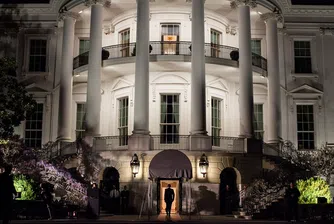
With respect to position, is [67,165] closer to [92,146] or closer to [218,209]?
[92,146]

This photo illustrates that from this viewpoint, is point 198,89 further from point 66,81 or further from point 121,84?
point 66,81

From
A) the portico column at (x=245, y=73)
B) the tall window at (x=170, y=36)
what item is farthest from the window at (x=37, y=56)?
the portico column at (x=245, y=73)

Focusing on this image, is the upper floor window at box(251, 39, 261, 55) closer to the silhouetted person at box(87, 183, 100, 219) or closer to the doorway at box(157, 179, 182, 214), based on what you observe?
the doorway at box(157, 179, 182, 214)

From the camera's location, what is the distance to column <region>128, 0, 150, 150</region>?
93.6ft

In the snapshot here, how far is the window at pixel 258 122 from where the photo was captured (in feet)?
117

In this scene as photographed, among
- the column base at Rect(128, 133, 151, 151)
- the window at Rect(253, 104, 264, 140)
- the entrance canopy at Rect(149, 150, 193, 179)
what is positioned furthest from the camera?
the window at Rect(253, 104, 264, 140)

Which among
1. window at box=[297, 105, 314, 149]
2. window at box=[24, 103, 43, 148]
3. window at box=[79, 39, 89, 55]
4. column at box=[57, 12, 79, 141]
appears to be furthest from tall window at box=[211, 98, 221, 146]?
window at box=[24, 103, 43, 148]

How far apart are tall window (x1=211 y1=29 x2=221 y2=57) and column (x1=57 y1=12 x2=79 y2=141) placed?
8961 millimetres

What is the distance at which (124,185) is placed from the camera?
28516 mm

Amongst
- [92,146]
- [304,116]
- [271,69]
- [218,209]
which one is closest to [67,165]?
[92,146]

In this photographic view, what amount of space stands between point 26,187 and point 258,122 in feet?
54.8

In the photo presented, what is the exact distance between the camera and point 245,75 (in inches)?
1228

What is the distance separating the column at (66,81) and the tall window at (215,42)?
896 cm

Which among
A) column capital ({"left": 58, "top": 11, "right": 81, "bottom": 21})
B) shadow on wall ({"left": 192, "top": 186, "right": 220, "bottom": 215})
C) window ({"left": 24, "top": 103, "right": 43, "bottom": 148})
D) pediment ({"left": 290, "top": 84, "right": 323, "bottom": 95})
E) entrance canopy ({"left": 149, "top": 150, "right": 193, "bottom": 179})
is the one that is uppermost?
column capital ({"left": 58, "top": 11, "right": 81, "bottom": 21})
